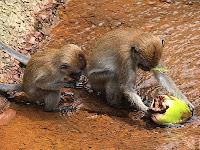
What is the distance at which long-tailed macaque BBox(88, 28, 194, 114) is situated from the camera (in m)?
7.70

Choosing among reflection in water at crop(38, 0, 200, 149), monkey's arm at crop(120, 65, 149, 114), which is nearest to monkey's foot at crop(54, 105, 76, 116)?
reflection in water at crop(38, 0, 200, 149)

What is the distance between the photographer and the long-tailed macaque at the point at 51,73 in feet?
26.2

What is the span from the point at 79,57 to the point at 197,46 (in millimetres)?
3646

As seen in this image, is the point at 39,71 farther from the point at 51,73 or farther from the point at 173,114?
the point at 173,114

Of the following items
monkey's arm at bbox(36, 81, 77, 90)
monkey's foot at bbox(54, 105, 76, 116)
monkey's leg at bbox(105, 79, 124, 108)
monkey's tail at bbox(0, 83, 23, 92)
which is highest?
monkey's arm at bbox(36, 81, 77, 90)

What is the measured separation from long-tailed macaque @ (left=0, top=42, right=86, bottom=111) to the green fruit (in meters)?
1.99

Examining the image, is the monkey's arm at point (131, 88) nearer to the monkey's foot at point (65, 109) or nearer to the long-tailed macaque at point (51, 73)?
the long-tailed macaque at point (51, 73)

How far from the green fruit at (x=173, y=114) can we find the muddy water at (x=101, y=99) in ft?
0.55

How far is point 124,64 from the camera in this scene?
317 inches

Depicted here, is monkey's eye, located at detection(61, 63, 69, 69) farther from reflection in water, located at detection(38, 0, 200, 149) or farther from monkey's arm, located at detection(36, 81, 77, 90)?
reflection in water, located at detection(38, 0, 200, 149)

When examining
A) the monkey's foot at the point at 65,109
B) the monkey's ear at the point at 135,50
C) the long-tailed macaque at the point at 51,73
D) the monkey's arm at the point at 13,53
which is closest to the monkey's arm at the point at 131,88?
the monkey's ear at the point at 135,50

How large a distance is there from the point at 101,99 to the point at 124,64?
53.1 inches

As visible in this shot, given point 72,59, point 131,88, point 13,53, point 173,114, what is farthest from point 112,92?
point 13,53

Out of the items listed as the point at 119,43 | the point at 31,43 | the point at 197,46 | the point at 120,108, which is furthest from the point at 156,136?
the point at 31,43
